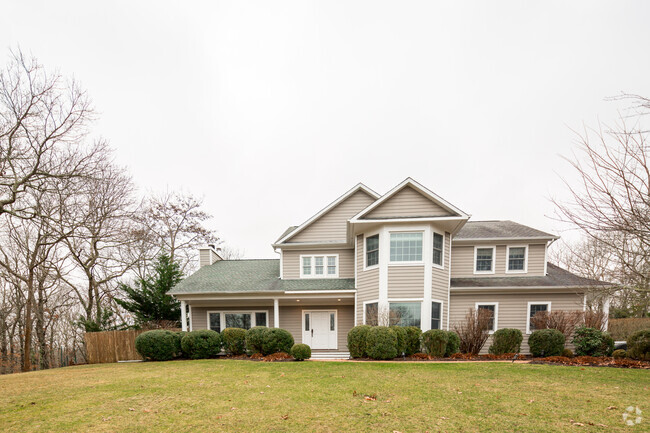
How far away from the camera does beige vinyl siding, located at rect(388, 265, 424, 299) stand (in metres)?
13.3

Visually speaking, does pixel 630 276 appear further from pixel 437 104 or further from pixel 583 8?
pixel 437 104

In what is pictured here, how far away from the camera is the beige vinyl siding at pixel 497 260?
1519 cm

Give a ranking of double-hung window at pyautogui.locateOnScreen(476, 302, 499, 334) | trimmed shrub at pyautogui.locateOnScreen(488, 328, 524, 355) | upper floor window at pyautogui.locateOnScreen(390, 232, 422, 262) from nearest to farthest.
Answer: trimmed shrub at pyautogui.locateOnScreen(488, 328, 524, 355)
upper floor window at pyautogui.locateOnScreen(390, 232, 422, 262)
double-hung window at pyautogui.locateOnScreen(476, 302, 499, 334)

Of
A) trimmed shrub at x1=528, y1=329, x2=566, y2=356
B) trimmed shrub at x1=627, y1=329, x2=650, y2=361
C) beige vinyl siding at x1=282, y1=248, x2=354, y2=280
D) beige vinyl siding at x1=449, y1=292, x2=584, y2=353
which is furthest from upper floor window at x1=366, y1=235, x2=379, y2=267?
trimmed shrub at x1=627, y1=329, x2=650, y2=361

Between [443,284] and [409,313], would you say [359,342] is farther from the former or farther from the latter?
[443,284]

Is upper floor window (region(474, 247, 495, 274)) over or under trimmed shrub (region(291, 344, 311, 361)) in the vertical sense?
over

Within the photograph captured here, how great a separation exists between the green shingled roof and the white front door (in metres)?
1.79

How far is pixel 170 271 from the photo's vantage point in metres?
16.7

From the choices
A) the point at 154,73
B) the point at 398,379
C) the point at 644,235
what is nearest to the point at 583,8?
the point at 644,235

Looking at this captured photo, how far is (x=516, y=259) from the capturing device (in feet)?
50.4

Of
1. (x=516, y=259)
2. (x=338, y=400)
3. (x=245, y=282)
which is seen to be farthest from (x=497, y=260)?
(x=245, y=282)

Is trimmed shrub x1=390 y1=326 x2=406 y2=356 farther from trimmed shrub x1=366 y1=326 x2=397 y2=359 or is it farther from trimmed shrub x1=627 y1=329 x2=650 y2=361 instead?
trimmed shrub x1=627 y1=329 x2=650 y2=361

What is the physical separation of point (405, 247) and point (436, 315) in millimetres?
3209

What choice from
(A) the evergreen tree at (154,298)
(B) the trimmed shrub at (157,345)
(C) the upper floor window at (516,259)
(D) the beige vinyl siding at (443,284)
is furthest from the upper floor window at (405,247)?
(A) the evergreen tree at (154,298)
